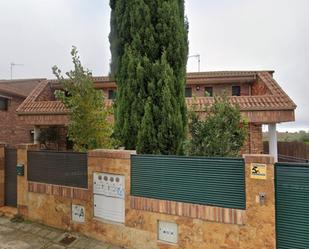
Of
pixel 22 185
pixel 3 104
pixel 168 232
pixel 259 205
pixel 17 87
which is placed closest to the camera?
pixel 259 205

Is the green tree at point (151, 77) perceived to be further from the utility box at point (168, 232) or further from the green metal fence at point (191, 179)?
the utility box at point (168, 232)

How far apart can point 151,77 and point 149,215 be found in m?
3.18

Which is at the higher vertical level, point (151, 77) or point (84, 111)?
point (151, 77)

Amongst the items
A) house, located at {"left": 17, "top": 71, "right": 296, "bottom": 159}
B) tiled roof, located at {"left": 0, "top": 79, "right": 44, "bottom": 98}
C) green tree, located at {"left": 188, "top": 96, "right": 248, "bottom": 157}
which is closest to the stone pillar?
green tree, located at {"left": 188, "top": 96, "right": 248, "bottom": 157}

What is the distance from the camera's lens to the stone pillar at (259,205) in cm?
383

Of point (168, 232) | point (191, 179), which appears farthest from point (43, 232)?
point (191, 179)

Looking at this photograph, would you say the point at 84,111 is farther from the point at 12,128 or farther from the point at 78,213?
the point at 12,128

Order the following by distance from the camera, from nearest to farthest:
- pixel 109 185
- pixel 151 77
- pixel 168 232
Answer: pixel 168 232 < pixel 109 185 < pixel 151 77

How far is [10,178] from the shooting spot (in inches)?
290

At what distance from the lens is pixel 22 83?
56.7 ft

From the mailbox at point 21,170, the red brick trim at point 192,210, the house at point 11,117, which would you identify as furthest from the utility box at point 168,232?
the house at point 11,117

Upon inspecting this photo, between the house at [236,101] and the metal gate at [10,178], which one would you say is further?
the house at [236,101]

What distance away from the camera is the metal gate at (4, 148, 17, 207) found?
7.29 metres

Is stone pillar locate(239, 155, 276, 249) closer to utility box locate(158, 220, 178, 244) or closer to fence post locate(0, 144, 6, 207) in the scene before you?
utility box locate(158, 220, 178, 244)
